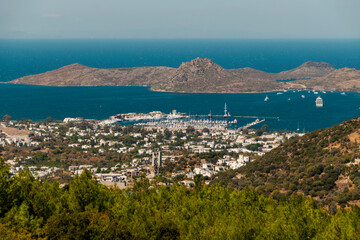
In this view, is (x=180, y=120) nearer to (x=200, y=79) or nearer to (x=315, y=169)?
(x=200, y=79)

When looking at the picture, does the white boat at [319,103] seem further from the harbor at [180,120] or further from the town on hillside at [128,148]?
the town on hillside at [128,148]

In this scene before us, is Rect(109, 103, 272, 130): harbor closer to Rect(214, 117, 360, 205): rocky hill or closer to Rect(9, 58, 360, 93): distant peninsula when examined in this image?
Rect(9, 58, 360, 93): distant peninsula

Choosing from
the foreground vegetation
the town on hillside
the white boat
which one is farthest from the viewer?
the white boat

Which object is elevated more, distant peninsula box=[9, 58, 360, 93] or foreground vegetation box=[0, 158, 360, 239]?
foreground vegetation box=[0, 158, 360, 239]

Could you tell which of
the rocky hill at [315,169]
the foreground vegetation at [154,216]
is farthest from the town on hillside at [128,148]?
the foreground vegetation at [154,216]

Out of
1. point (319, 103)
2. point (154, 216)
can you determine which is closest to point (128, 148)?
point (154, 216)

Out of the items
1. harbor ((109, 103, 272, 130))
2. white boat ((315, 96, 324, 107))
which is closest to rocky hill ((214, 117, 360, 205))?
harbor ((109, 103, 272, 130))

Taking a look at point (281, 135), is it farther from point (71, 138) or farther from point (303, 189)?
point (303, 189)
